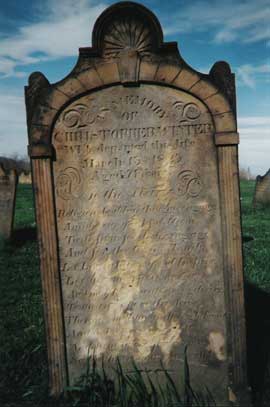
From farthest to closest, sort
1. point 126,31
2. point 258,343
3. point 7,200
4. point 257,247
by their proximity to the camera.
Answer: point 7,200
point 257,247
point 258,343
point 126,31

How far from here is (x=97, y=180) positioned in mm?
3555

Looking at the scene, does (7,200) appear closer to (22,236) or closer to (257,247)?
(22,236)

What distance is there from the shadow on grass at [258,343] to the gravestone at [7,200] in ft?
16.1

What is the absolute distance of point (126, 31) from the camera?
3428mm

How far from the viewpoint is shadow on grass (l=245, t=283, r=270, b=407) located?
12.4ft

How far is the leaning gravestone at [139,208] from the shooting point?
3.43 m

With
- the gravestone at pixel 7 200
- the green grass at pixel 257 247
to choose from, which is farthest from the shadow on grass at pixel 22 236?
the green grass at pixel 257 247

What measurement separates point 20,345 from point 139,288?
5.74 feet

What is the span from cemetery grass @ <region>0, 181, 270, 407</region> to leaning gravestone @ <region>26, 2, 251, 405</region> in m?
0.37

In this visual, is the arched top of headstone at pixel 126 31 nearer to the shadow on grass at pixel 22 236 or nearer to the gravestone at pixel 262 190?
the shadow on grass at pixel 22 236

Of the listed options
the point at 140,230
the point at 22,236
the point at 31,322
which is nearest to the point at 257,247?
the point at 31,322

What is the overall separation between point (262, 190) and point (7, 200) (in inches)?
282

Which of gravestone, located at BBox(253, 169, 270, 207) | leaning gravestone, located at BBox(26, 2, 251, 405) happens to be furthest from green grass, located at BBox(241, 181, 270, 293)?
leaning gravestone, located at BBox(26, 2, 251, 405)

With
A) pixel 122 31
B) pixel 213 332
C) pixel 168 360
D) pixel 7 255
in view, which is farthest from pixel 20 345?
pixel 7 255
